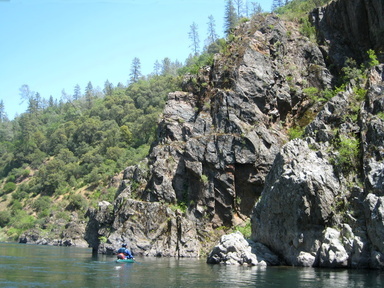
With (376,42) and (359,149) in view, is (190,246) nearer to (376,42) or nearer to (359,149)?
(359,149)

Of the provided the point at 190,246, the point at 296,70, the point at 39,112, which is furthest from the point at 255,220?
the point at 39,112

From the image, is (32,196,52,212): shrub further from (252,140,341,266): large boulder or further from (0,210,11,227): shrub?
(252,140,341,266): large boulder

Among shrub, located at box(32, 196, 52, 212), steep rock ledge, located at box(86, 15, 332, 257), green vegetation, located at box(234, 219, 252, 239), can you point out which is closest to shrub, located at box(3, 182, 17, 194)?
shrub, located at box(32, 196, 52, 212)

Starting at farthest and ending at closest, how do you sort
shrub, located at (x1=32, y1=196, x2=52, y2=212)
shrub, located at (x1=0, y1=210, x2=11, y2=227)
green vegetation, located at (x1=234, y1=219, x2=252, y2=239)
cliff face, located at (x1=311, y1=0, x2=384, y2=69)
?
shrub, located at (x1=0, y1=210, x2=11, y2=227) → shrub, located at (x1=32, y1=196, x2=52, y2=212) → cliff face, located at (x1=311, y1=0, x2=384, y2=69) → green vegetation, located at (x1=234, y1=219, x2=252, y2=239)

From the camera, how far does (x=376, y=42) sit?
2009 inches

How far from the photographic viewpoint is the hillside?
3262 centimetres

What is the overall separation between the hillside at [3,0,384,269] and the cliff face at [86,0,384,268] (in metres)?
0.11

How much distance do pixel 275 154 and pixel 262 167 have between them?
81.9 inches

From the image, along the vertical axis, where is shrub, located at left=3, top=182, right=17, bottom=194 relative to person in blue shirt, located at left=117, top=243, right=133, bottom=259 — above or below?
above

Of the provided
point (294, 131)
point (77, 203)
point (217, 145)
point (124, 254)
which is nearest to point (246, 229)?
point (217, 145)

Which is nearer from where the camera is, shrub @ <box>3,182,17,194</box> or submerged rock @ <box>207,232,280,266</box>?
submerged rock @ <box>207,232,280,266</box>

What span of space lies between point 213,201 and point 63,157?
7892 centimetres

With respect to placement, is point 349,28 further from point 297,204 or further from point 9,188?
point 9,188

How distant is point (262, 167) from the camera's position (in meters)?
47.5
